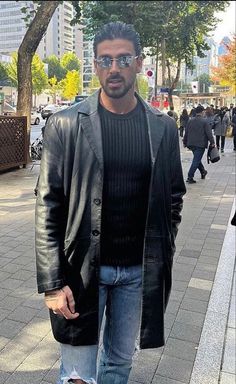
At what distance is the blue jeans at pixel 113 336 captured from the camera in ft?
6.08

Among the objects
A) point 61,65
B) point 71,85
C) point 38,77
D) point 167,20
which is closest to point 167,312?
point 167,20

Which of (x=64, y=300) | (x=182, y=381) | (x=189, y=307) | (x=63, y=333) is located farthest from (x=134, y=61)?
(x=189, y=307)

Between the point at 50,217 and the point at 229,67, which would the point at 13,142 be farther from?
the point at 229,67

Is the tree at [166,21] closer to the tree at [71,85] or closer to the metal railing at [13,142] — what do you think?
the metal railing at [13,142]

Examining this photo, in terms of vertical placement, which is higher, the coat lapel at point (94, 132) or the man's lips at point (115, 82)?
the man's lips at point (115, 82)

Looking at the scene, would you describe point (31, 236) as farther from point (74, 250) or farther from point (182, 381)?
point (74, 250)

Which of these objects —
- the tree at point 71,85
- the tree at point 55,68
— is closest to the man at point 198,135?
the tree at point 71,85

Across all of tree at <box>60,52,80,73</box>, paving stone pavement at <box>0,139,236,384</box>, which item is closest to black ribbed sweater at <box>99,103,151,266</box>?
paving stone pavement at <box>0,139,236,384</box>

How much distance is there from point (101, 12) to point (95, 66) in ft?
69.1

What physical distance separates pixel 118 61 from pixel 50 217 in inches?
27.7

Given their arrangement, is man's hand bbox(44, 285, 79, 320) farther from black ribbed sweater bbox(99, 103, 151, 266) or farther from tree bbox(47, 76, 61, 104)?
tree bbox(47, 76, 61, 104)

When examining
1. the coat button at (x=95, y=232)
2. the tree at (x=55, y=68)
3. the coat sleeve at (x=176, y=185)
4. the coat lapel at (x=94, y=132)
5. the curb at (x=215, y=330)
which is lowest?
the curb at (x=215, y=330)

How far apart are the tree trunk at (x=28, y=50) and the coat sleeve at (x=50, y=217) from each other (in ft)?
34.0

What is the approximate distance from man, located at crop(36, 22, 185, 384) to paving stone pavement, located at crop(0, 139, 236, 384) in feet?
3.36
